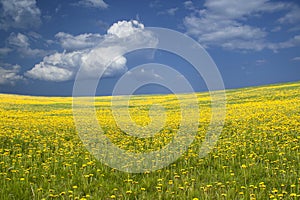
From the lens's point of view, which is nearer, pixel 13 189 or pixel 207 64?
pixel 13 189

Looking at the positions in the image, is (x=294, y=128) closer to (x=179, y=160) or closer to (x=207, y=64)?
(x=207, y=64)

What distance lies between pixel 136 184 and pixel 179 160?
2481 mm

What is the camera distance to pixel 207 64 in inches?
436

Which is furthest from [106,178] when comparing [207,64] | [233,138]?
[233,138]

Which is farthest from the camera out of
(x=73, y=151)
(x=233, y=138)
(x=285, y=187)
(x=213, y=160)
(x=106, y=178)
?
(x=233, y=138)

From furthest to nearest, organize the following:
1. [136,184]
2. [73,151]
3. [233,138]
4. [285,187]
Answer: [233,138] → [73,151] → [136,184] → [285,187]

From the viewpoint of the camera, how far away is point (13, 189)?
671cm

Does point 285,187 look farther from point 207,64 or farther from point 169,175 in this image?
point 207,64

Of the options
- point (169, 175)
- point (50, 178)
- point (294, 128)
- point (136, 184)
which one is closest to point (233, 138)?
point (294, 128)

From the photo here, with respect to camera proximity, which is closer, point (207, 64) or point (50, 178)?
point (50, 178)

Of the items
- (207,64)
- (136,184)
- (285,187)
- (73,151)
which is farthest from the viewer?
(207,64)

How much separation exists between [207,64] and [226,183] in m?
5.04

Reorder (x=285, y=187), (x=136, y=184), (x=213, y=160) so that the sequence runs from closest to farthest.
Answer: (x=285, y=187) < (x=136, y=184) < (x=213, y=160)

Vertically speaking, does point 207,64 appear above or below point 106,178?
above
